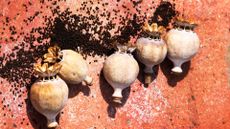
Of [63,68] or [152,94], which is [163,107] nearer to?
[152,94]

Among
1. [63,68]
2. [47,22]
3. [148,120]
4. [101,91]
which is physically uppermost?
[47,22]

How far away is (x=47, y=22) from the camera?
16.4 metres

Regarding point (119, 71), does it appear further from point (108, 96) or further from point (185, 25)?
point (185, 25)

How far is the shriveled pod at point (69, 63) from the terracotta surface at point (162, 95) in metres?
0.74

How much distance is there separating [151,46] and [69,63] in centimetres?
298

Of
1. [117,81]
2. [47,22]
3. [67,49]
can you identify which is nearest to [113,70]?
[117,81]

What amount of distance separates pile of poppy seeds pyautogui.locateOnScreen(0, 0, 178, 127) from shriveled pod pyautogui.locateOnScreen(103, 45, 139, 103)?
1.94ft

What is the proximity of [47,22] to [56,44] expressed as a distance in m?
0.86

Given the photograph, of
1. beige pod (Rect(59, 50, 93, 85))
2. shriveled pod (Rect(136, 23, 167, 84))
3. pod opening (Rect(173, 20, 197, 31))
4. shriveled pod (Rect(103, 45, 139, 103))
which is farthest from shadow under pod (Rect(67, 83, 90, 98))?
pod opening (Rect(173, 20, 197, 31))

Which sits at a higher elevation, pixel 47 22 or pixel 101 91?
pixel 47 22

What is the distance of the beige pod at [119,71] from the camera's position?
52.6 feet

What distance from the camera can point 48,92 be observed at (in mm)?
14617

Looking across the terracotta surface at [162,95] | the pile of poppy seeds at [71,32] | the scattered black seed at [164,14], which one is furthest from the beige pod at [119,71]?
the scattered black seed at [164,14]

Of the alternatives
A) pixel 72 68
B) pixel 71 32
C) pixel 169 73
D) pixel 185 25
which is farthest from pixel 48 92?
pixel 185 25
